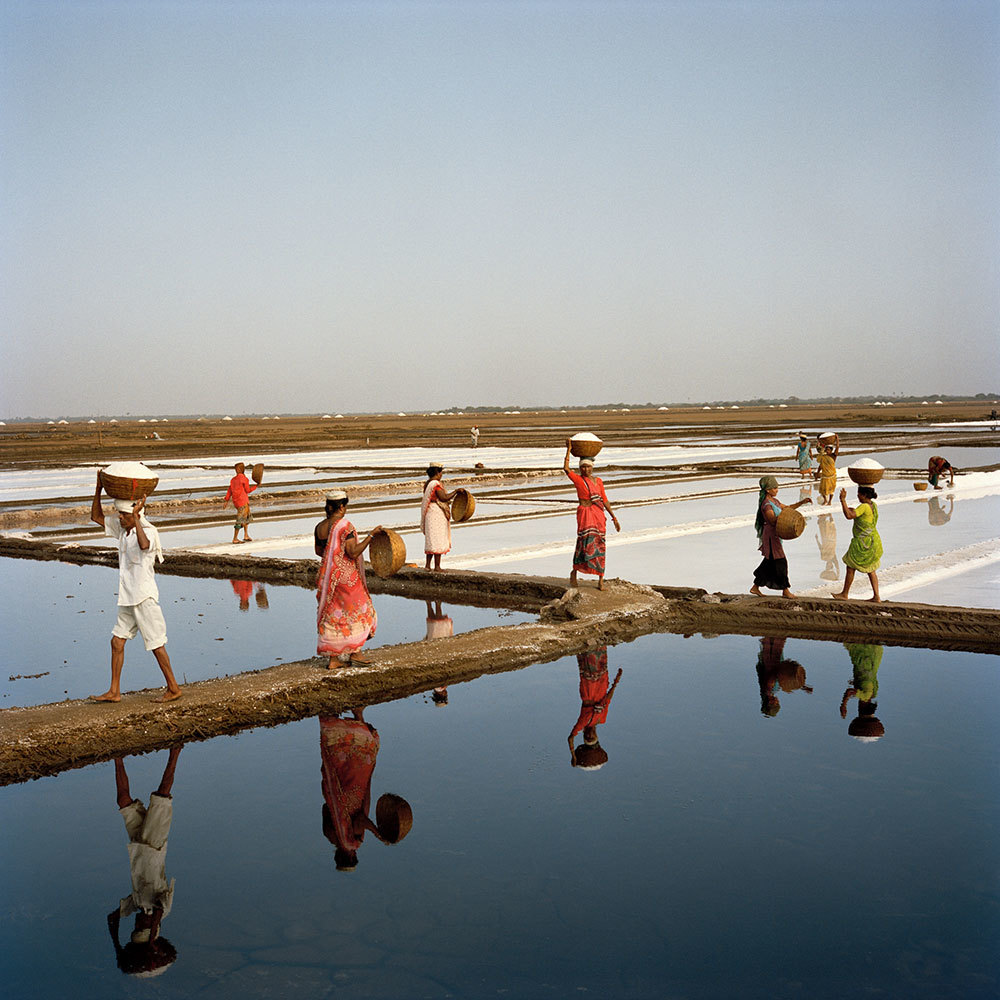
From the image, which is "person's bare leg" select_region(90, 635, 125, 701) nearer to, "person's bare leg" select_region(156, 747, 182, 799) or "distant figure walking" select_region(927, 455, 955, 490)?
"person's bare leg" select_region(156, 747, 182, 799)

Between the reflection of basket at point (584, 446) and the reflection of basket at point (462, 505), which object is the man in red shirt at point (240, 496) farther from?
the reflection of basket at point (584, 446)

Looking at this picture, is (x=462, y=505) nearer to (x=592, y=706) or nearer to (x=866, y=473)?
(x=866, y=473)

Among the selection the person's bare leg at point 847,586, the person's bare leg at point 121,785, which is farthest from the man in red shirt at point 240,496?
the person's bare leg at point 121,785

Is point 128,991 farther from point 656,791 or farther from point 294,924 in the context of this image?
point 656,791

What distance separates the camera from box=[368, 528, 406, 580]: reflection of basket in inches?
305

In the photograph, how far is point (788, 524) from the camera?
984 cm

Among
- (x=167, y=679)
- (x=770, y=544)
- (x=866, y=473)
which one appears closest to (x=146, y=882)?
(x=167, y=679)

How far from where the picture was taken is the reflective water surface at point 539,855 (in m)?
3.91

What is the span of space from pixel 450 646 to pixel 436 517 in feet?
11.7

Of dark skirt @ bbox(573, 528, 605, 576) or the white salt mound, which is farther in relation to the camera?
dark skirt @ bbox(573, 528, 605, 576)

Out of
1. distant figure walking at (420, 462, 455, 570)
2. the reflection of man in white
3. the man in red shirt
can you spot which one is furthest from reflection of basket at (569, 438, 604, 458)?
the man in red shirt

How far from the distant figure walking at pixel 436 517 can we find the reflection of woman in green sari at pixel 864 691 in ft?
14.8

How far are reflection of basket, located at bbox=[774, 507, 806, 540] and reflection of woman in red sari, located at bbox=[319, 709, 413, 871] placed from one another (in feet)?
15.1

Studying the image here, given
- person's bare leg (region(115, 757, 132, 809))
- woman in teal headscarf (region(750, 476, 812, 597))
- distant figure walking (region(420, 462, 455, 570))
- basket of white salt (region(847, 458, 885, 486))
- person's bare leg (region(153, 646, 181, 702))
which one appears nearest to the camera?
person's bare leg (region(115, 757, 132, 809))
